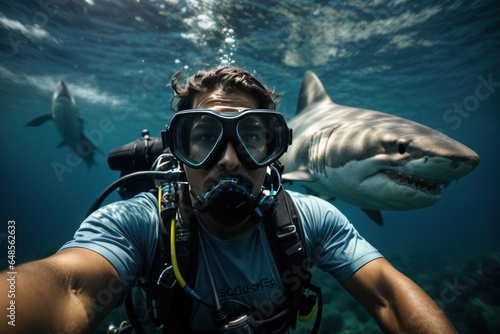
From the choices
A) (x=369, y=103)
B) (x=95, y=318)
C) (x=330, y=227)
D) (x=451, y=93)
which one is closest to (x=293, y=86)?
(x=369, y=103)

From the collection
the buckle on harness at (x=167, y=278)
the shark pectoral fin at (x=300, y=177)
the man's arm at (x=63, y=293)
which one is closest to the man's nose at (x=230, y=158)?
the buckle on harness at (x=167, y=278)

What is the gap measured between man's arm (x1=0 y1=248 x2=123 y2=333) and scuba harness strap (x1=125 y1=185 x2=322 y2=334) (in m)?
0.37

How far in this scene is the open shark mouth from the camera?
3.22 meters

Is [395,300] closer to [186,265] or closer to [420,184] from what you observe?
[186,265]

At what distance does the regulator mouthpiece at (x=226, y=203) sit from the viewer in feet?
6.48

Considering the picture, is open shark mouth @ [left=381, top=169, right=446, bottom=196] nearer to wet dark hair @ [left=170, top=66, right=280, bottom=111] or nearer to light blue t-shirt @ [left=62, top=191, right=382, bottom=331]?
light blue t-shirt @ [left=62, top=191, right=382, bottom=331]

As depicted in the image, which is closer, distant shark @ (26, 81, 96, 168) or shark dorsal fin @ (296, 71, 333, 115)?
shark dorsal fin @ (296, 71, 333, 115)

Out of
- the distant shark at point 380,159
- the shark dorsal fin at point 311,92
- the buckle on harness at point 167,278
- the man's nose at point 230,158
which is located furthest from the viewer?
the shark dorsal fin at point 311,92

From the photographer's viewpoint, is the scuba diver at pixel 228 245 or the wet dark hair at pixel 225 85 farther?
the wet dark hair at pixel 225 85

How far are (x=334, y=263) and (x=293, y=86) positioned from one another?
62.3ft

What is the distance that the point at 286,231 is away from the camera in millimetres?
2189

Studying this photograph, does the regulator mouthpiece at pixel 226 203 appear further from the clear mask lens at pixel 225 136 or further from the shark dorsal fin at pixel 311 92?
the shark dorsal fin at pixel 311 92

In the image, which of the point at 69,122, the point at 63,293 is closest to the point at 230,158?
the point at 63,293

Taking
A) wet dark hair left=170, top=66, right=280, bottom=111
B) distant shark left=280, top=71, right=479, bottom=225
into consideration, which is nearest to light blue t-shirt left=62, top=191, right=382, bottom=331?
wet dark hair left=170, top=66, right=280, bottom=111
